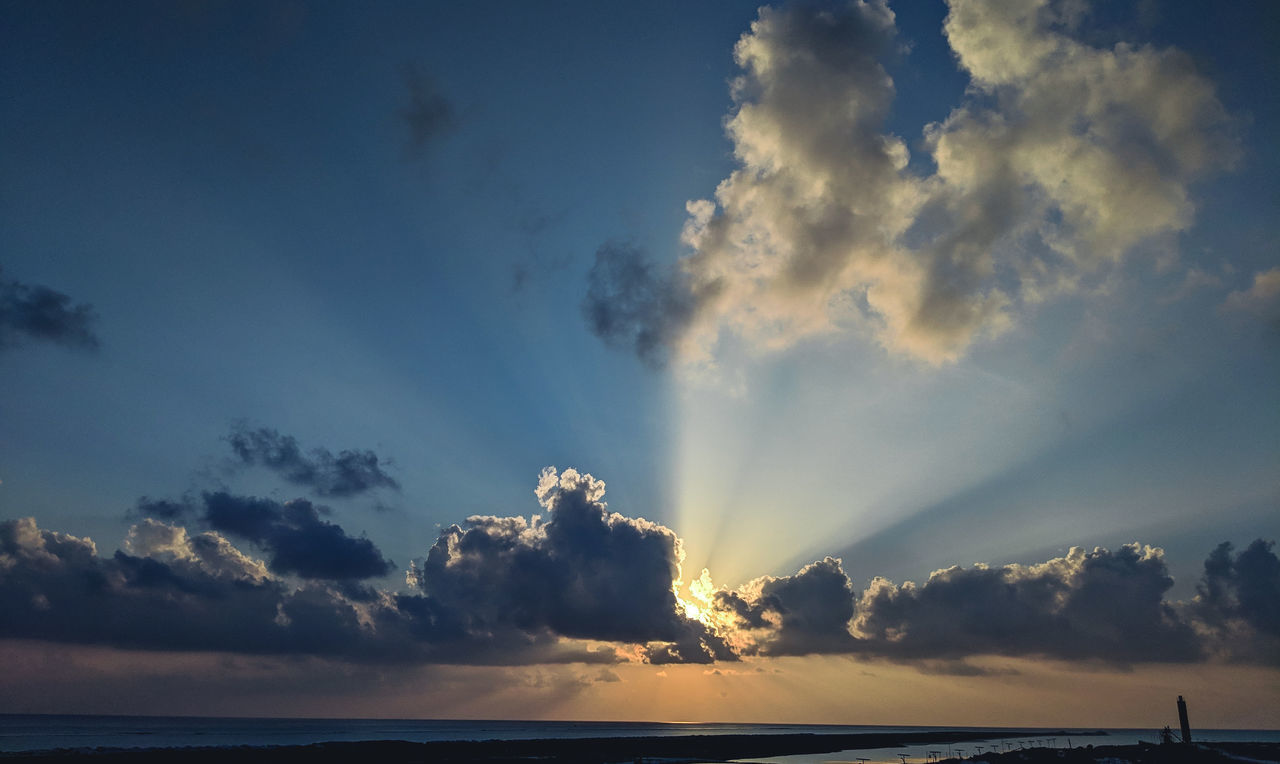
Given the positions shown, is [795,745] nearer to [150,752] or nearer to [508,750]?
[508,750]

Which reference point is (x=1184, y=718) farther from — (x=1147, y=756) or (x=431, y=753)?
(x=431, y=753)

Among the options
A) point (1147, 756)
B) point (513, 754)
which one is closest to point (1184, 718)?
point (1147, 756)

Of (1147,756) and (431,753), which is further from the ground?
(1147,756)

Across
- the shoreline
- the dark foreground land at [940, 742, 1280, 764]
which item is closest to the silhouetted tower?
the dark foreground land at [940, 742, 1280, 764]

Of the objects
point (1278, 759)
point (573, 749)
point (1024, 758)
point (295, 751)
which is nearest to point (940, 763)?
point (1024, 758)

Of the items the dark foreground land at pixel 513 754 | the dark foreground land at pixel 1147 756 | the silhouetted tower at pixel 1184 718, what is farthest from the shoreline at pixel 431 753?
the silhouetted tower at pixel 1184 718

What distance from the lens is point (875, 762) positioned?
131 m

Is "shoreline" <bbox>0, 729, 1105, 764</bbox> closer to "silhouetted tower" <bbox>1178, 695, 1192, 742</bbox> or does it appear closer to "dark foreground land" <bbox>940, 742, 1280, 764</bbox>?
"dark foreground land" <bbox>940, 742, 1280, 764</bbox>

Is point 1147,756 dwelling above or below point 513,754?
above

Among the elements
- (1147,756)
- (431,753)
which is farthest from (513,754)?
(1147,756)

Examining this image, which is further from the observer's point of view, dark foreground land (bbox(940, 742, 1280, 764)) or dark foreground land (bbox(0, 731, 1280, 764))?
dark foreground land (bbox(940, 742, 1280, 764))

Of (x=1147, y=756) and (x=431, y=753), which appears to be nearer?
(x=1147, y=756)

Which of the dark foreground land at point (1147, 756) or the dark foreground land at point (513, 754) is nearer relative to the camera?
the dark foreground land at point (513, 754)

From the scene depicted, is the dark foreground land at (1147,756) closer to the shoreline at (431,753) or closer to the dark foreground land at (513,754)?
the dark foreground land at (513,754)
